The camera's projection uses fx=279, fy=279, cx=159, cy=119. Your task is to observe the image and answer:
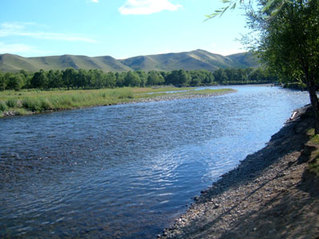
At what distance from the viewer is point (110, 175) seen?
663 inches

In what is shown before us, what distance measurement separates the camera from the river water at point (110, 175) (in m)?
11.1

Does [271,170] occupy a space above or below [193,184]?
above

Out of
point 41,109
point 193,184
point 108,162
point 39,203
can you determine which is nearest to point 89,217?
point 39,203

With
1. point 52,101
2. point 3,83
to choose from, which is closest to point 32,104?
point 52,101

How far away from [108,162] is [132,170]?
2.92 meters

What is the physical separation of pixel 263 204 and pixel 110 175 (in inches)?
395

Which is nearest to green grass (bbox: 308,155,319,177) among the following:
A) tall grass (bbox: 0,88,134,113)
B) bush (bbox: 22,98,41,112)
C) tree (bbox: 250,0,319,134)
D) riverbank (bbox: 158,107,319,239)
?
riverbank (bbox: 158,107,319,239)

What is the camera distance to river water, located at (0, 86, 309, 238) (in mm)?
11057

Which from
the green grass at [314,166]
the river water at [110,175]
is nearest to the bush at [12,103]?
the river water at [110,175]

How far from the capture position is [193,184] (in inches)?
576

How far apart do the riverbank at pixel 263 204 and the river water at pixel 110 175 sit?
4.01ft

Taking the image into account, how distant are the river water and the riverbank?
1221 millimetres

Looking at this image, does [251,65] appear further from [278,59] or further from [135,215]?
[135,215]

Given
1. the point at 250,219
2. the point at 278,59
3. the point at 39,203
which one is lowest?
the point at 39,203
